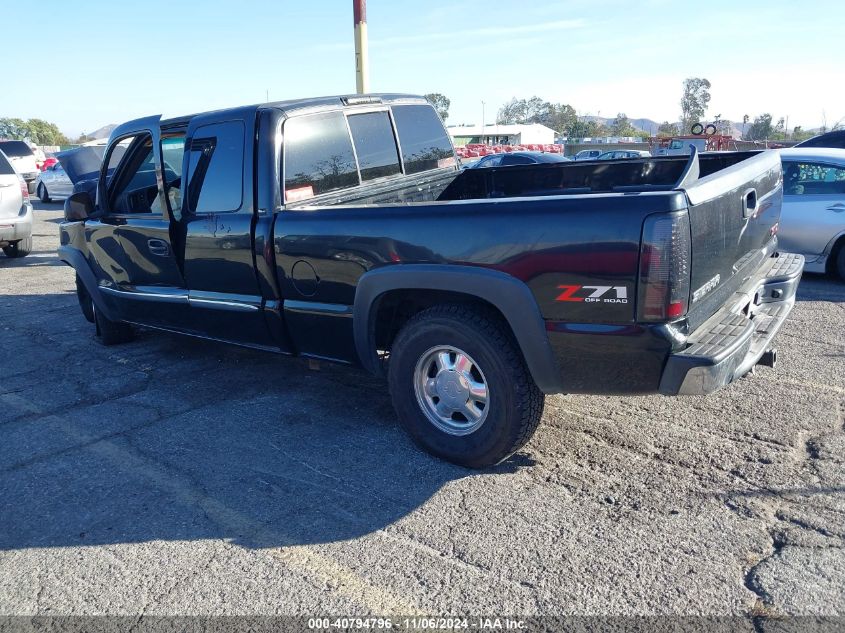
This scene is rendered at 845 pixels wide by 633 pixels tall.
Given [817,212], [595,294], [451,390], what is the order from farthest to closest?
[817,212], [451,390], [595,294]

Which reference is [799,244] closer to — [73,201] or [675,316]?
[675,316]

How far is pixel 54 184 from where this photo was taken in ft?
70.1

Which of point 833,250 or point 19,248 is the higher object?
point 833,250

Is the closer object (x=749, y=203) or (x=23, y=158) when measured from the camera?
(x=749, y=203)

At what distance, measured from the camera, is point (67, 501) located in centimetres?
369

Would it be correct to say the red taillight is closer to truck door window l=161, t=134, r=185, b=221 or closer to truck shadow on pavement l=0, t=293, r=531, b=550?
truck shadow on pavement l=0, t=293, r=531, b=550

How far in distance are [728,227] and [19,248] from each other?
11815 mm

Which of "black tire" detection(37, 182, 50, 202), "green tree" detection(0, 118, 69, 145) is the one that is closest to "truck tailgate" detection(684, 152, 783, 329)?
"black tire" detection(37, 182, 50, 202)

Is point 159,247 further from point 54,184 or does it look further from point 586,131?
point 586,131

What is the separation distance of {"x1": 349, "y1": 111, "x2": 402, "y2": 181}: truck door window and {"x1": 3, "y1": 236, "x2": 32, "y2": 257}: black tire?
8941mm

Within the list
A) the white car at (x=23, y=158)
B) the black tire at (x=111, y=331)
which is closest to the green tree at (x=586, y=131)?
the white car at (x=23, y=158)

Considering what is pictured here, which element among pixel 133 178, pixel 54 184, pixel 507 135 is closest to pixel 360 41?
pixel 133 178

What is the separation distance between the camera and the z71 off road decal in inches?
120

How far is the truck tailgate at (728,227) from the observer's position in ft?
10.3
